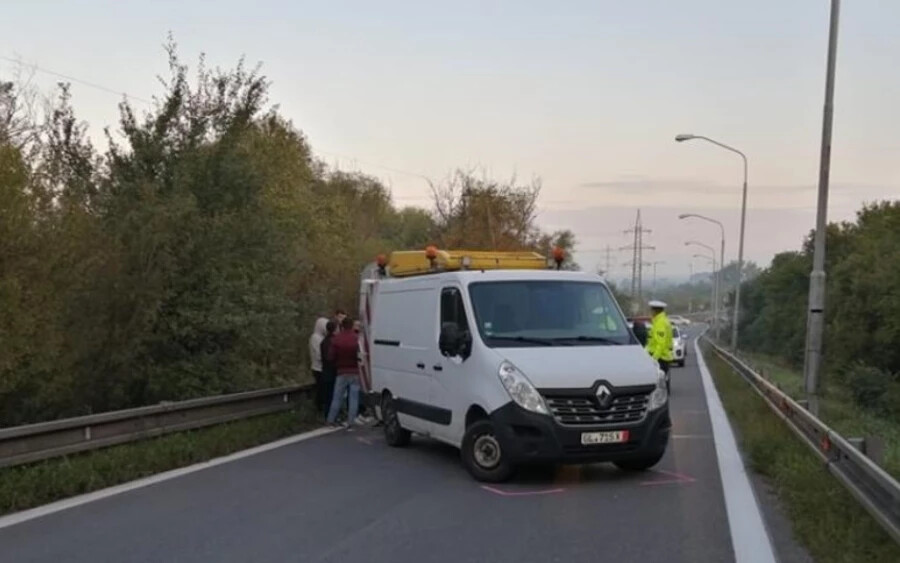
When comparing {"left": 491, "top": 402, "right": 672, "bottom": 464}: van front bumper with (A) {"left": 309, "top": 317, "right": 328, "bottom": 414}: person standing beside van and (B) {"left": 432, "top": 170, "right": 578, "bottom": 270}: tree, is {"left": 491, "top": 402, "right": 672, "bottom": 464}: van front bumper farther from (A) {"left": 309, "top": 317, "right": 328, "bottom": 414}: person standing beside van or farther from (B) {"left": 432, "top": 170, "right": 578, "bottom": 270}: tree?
(B) {"left": 432, "top": 170, "right": 578, "bottom": 270}: tree

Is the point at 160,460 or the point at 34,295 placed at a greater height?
the point at 34,295

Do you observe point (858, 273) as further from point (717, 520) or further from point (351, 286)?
point (717, 520)

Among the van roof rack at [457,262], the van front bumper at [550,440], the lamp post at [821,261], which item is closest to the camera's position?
the van front bumper at [550,440]

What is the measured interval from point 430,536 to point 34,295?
6.82 m

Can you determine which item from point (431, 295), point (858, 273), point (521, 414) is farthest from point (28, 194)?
point (858, 273)

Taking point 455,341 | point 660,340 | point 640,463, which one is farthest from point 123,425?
point 660,340

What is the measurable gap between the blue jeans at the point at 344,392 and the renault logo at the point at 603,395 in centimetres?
571

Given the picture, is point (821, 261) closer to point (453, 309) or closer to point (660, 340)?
point (660, 340)

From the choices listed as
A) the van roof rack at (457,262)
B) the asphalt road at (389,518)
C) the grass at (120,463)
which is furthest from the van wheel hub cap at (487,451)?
the grass at (120,463)

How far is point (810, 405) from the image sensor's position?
14125 mm

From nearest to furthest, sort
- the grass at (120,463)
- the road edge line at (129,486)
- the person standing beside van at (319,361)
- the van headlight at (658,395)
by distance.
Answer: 1. the road edge line at (129,486)
2. the grass at (120,463)
3. the van headlight at (658,395)
4. the person standing beside van at (319,361)

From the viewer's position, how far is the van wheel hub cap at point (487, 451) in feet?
33.9

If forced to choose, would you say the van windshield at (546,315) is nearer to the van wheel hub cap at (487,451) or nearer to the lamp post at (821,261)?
the van wheel hub cap at (487,451)

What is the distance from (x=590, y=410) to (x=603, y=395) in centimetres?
19
